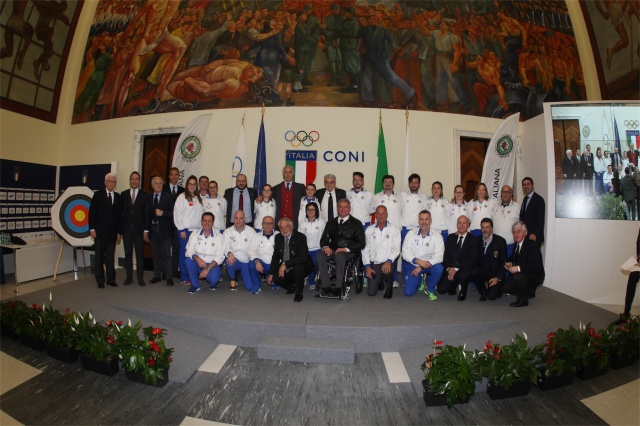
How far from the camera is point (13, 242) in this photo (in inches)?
260

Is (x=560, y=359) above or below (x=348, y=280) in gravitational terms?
below

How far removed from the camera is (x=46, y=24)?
25.7 feet

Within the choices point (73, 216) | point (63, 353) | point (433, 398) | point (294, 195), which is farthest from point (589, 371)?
point (73, 216)

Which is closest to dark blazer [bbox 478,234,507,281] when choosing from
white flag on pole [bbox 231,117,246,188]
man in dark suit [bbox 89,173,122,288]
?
white flag on pole [bbox 231,117,246,188]

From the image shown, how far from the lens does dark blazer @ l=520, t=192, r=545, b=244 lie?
A: 17.5ft

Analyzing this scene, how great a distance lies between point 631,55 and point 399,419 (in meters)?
8.90

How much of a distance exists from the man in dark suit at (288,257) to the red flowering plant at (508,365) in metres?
2.55

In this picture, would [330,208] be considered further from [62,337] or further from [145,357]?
[62,337]

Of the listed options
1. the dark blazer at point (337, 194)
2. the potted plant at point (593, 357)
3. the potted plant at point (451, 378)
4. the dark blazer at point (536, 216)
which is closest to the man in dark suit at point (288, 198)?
the dark blazer at point (337, 194)

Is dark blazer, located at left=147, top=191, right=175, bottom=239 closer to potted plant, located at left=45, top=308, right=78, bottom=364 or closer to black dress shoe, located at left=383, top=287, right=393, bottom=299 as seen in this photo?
potted plant, located at left=45, top=308, right=78, bottom=364

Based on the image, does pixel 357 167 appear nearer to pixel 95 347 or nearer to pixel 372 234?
pixel 372 234

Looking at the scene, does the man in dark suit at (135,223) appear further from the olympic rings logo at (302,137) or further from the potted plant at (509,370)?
the potted plant at (509,370)

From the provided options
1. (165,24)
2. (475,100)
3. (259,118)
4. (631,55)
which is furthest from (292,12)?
(631,55)

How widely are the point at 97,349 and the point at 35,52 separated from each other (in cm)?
815
